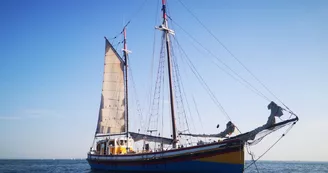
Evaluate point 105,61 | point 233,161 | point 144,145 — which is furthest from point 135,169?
point 105,61

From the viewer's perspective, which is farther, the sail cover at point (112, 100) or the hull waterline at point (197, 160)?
the sail cover at point (112, 100)

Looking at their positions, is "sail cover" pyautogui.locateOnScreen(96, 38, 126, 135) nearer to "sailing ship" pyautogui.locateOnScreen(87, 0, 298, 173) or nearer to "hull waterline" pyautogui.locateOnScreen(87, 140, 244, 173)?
"sailing ship" pyautogui.locateOnScreen(87, 0, 298, 173)

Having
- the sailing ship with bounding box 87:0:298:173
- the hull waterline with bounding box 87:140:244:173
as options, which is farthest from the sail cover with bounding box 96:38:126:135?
the hull waterline with bounding box 87:140:244:173

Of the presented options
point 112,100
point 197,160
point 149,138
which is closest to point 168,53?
point 149,138

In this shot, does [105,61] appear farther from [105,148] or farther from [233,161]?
[233,161]

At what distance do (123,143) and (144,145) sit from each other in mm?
5945

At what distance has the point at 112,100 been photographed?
44531 millimetres

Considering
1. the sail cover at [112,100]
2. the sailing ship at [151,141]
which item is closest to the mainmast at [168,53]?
the sailing ship at [151,141]

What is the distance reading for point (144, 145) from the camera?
35688mm

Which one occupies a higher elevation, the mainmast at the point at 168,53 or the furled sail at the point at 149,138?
the mainmast at the point at 168,53

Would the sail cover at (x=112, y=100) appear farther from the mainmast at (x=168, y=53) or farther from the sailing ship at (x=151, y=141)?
the mainmast at (x=168, y=53)

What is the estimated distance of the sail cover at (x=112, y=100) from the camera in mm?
43925

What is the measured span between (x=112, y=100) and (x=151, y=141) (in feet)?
38.9

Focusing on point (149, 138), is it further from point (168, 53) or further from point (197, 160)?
point (197, 160)
